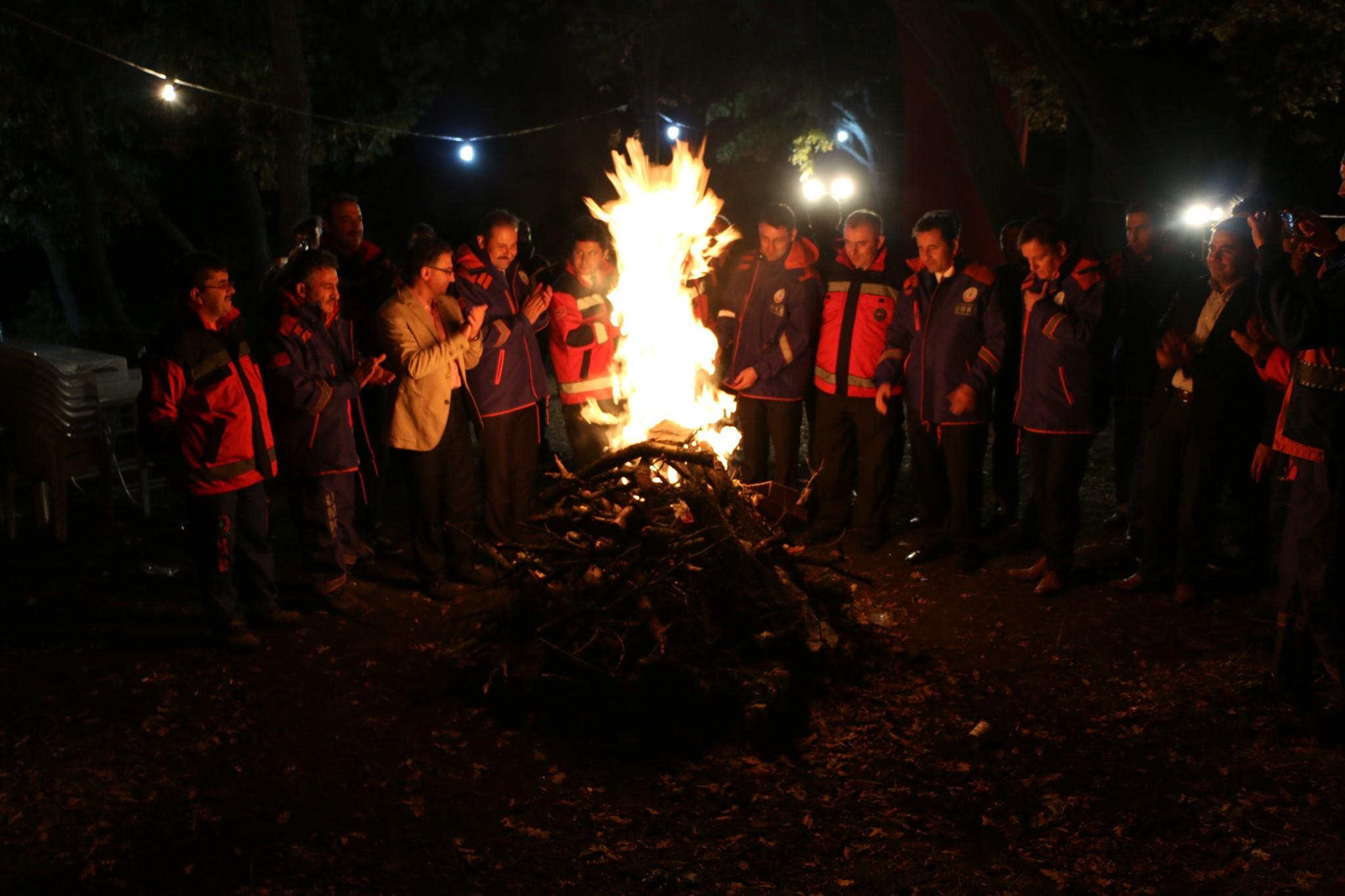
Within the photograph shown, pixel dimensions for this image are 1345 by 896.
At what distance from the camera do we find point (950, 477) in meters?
7.04

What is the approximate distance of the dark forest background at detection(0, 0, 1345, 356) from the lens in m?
13.3

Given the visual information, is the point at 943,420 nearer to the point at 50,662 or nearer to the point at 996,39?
the point at 50,662

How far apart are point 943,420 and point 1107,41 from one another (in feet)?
36.5

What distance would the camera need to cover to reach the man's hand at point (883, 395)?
7.27 m

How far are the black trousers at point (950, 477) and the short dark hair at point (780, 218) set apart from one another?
1.62 metres

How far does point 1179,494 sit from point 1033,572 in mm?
998

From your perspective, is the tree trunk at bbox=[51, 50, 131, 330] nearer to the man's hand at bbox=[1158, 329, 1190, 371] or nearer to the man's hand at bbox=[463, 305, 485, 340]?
the man's hand at bbox=[463, 305, 485, 340]

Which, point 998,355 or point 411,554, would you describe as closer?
point 998,355

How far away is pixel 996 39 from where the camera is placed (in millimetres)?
20922

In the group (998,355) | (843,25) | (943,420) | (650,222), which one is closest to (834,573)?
(943,420)

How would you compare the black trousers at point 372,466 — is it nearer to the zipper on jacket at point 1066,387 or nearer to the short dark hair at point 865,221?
the short dark hair at point 865,221

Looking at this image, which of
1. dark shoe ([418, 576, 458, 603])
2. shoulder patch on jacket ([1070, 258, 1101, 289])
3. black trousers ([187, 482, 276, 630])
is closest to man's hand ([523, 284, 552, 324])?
dark shoe ([418, 576, 458, 603])

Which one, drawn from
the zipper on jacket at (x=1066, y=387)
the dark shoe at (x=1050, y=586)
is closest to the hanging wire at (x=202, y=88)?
the zipper on jacket at (x=1066, y=387)

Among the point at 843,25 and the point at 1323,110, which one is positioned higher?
the point at 843,25
